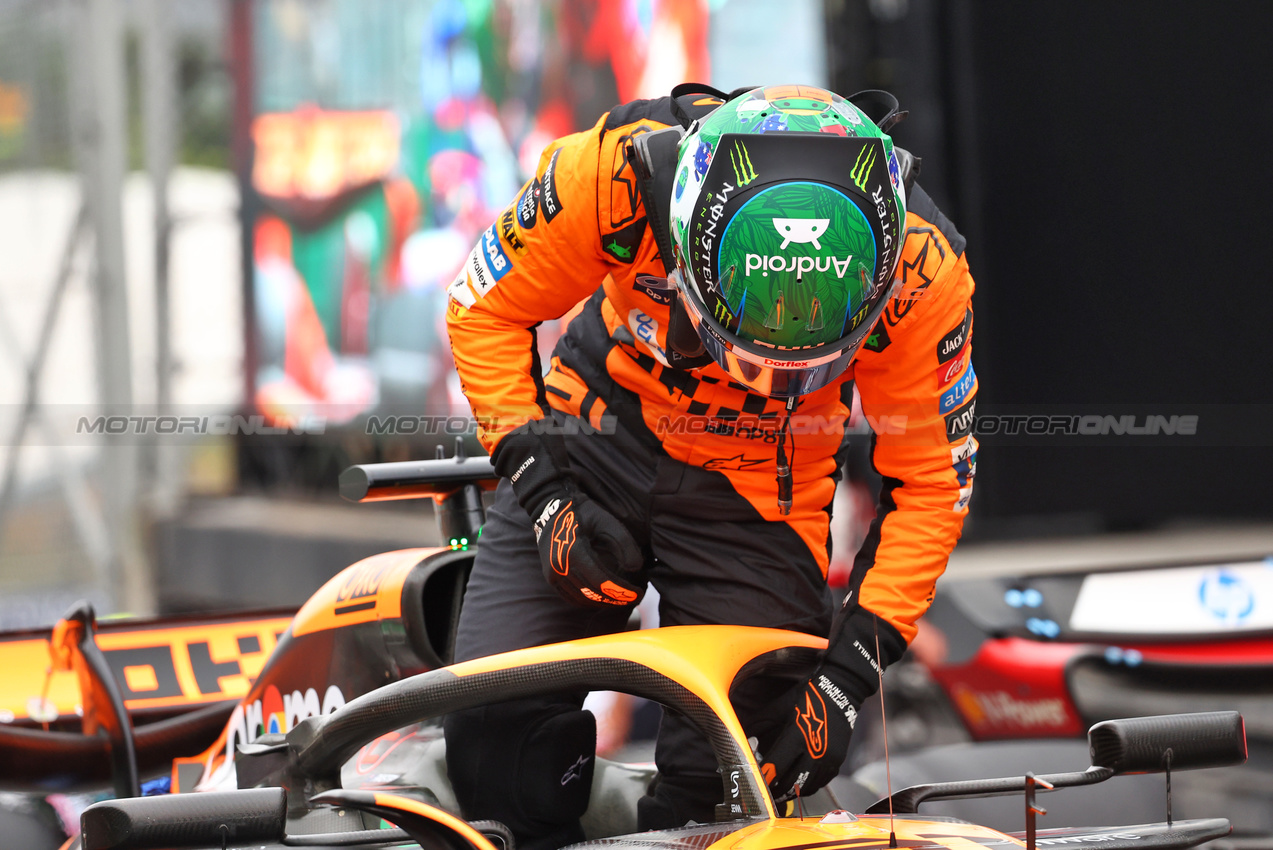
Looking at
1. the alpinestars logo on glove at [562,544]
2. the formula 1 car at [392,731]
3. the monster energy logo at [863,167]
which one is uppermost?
the monster energy logo at [863,167]

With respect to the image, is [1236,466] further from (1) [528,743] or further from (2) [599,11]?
(1) [528,743]

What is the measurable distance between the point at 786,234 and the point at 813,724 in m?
0.74

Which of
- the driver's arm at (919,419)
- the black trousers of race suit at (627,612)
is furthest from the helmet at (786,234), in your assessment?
the black trousers of race suit at (627,612)

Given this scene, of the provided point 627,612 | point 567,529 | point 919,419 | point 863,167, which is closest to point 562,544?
point 567,529

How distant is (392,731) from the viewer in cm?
192

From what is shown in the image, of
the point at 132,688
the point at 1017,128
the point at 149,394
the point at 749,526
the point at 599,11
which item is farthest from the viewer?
the point at 149,394

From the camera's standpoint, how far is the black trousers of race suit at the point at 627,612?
82.6 inches

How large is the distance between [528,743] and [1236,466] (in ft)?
15.0

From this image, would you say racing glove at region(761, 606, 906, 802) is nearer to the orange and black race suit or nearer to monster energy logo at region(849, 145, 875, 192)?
the orange and black race suit

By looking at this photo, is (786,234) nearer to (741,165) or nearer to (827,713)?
(741,165)

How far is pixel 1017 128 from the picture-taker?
6273mm

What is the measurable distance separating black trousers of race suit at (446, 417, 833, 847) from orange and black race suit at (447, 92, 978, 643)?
0.17ft

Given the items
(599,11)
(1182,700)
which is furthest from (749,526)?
(599,11)

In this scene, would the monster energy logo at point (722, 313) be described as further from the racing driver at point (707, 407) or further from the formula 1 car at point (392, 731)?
the formula 1 car at point (392, 731)
